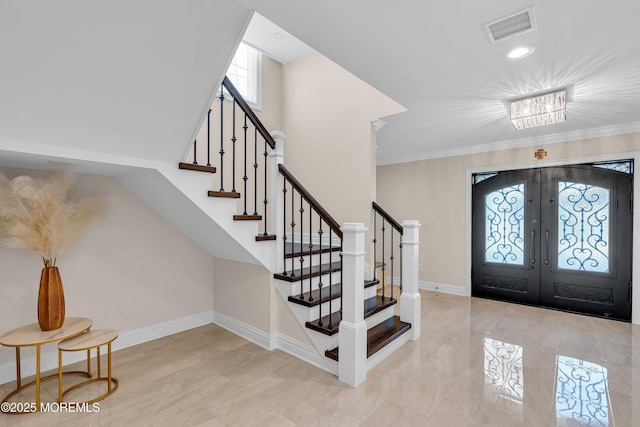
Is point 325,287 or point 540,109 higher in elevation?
point 540,109

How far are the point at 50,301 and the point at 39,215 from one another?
0.59 metres

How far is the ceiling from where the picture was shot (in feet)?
5.15

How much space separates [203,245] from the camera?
10.6 ft

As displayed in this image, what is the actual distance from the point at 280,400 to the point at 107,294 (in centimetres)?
193

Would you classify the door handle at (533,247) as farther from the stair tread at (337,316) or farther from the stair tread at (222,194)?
the stair tread at (222,194)

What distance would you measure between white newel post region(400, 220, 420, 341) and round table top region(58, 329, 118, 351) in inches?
98.1

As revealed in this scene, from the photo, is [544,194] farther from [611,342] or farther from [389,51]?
[389,51]

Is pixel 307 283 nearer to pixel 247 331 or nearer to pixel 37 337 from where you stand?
pixel 247 331

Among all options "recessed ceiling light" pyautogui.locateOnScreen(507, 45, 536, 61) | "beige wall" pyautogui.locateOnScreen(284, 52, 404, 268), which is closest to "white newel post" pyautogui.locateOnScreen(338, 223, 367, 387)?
"beige wall" pyautogui.locateOnScreen(284, 52, 404, 268)

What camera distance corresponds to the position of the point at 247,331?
3027 millimetres

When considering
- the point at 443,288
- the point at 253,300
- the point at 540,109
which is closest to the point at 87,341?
the point at 253,300

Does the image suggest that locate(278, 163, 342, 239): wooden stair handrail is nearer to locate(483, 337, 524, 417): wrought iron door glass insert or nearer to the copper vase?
locate(483, 337, 524, 417): wrought iron door glass insert

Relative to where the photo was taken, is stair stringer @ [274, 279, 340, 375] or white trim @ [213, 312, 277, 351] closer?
stair stringer @ [274, 279, 340, 375]

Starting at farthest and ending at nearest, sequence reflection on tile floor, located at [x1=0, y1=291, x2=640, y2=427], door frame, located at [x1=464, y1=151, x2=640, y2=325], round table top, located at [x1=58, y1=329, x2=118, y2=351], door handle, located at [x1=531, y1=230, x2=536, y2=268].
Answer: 1. door handle, located at [x1=531, y1=230, x2=536, y2=268]
2. door frame, located at [x1=464, y1=151, x2=640, y2=325]
3. round table top, located at [x1=58, y1=329, x2=118, y2=351]
4. reflection on tile floor, located at [x1=0, y1=291, x2=640, y2=427]
